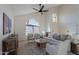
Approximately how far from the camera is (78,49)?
6.40 ft

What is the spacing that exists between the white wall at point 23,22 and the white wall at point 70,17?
0.38 metres

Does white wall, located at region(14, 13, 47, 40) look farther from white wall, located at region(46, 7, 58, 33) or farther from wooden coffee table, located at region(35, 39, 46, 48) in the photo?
wooden coffee table, located at region(35, 39, 46, 48)

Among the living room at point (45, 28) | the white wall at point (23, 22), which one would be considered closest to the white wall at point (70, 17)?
the living room at point (45, 28)

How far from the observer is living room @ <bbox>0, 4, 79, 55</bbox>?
6.36 feet

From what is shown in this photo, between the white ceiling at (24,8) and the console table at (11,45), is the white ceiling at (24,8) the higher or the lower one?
the higher one

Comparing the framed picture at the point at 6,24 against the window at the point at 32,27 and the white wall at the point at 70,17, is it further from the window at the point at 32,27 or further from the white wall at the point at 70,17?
the white wall at the point at 70,17

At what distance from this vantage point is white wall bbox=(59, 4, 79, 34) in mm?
1936

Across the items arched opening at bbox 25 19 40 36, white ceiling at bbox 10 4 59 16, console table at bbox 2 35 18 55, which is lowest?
console table at bbox 2 35 18 55

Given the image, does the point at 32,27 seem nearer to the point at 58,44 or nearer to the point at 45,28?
the point at 45,28

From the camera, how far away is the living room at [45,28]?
76.4 inches

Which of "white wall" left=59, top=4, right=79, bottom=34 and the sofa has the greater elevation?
"white wall" left=59, top=4, right=79, bottom=34

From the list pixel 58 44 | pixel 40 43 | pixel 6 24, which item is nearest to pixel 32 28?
pixel 40 43

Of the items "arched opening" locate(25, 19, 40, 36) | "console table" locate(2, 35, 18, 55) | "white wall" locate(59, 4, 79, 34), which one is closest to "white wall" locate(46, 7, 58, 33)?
"white wall" locate(59, 4, 79, 34)
